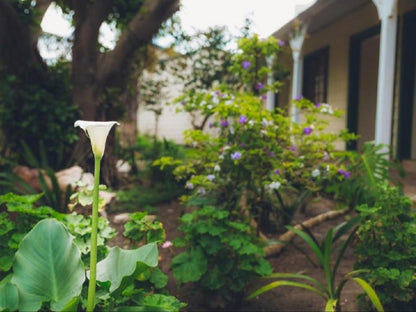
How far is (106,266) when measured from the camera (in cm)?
148

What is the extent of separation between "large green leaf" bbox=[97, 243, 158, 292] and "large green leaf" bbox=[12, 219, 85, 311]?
123mm

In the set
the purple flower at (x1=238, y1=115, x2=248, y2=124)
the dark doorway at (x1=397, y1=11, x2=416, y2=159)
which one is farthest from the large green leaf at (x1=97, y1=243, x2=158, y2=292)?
the dark doorway at (x1=397, y1=11, x2=416, y2=159)

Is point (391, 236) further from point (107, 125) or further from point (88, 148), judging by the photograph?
point (88, 148)

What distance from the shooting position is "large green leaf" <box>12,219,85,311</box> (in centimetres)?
130

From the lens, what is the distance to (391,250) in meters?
2.30

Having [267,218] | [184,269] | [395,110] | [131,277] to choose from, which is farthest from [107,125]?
[395,110]

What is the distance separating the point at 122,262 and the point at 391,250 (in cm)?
158

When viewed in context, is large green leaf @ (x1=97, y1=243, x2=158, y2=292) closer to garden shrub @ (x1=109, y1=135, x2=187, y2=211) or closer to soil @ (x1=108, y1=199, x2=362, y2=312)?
soil @ (x1=108, y1=199, x2=362, y2=312)

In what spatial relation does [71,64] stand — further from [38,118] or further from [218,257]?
[218,257]

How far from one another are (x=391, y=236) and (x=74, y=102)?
4924 millimetres

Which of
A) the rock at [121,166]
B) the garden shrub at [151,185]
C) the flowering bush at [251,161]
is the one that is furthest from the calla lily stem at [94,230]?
the rock at [121,166]

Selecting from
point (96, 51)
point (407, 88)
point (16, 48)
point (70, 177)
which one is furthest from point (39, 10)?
point (407, 88)

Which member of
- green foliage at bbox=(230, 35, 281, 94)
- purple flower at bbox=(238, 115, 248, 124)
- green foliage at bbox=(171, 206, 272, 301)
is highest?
green foliage at bbox=(230, 35, 281, 94)

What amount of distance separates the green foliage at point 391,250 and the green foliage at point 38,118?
14.6ft
